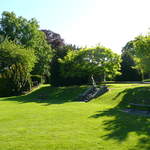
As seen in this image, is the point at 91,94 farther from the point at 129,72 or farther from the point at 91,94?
the point at 129,72

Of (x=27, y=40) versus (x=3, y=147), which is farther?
(x=27, y=40)

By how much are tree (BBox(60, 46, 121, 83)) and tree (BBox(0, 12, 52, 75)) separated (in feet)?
53.9

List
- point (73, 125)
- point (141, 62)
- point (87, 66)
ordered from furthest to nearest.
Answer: point (87, 66) < point (141, 62) < point (73, 125)

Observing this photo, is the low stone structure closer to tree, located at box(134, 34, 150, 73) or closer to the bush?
tree, located at box(134, 34, 150, 73)

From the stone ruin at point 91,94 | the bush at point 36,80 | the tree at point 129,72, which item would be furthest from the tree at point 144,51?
the bush at point 36,80

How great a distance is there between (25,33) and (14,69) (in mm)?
12675

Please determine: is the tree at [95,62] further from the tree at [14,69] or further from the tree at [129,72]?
the tree at [129,72]

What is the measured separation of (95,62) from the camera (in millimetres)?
27406

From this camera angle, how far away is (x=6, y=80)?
3278 cm

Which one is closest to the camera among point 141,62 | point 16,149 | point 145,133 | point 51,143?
point 16,149

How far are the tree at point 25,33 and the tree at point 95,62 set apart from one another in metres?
16.4

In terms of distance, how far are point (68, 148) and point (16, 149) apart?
166cm

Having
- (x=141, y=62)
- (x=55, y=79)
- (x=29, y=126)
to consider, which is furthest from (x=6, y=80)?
(x=29, y=126)

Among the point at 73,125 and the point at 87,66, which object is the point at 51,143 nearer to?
the point at 73,125
